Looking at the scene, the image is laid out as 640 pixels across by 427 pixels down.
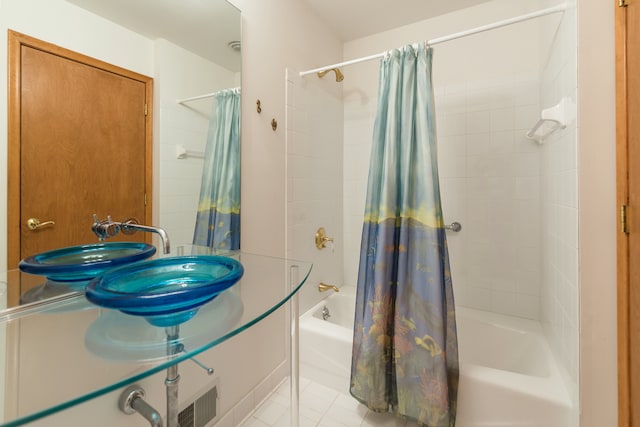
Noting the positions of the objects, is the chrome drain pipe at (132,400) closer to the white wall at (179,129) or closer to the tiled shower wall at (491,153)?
the white wall at (179,129)

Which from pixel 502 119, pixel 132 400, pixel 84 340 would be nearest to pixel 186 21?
pixel 84 340

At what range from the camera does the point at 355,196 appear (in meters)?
2.33

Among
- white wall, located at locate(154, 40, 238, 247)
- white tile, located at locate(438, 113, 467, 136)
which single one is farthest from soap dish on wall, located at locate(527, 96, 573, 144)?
white wall, located at locate(154, 40, 238, 247)

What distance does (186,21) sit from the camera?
119 centimetres

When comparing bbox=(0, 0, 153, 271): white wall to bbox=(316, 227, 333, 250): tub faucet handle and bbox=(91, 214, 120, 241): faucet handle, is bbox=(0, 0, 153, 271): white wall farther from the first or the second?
bbox=(316, 227, 333, 250): tub faucet handle

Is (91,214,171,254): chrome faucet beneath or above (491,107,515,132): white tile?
beneath

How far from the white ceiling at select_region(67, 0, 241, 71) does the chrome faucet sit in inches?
25.3

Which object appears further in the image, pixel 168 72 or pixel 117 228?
pixel 168 72

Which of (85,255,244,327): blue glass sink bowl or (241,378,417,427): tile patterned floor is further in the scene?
(241,378,417,427): tile patterned floor

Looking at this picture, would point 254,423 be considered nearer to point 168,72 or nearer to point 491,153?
point 168,72

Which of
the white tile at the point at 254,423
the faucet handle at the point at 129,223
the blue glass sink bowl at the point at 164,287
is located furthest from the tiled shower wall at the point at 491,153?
the faucet handle at the point at 129,223

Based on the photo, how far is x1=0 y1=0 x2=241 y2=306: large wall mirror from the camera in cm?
78

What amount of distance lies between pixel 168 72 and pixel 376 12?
1.53m

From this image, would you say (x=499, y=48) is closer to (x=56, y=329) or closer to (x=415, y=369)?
(x=415, y=369)
